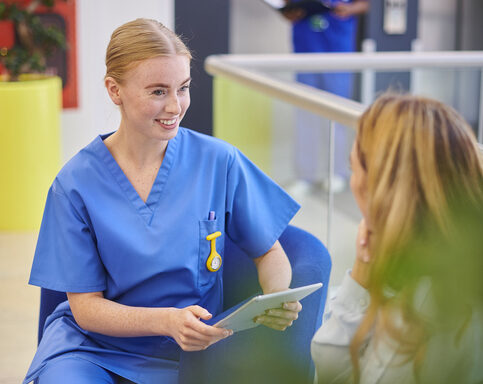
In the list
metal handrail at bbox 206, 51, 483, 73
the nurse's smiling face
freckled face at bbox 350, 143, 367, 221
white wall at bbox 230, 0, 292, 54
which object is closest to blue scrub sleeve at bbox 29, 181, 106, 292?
the nurse's smiling face

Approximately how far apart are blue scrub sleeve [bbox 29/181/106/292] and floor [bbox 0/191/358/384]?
1.04m

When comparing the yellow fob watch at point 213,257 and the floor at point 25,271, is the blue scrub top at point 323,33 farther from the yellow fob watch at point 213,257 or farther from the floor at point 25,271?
the yellow fob watch at point 213,257

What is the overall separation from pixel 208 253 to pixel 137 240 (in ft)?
0.51

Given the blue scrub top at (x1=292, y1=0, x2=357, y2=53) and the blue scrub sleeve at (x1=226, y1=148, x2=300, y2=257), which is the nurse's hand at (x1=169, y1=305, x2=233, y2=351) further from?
the blue scrub top at (x1=292, y1=0, x2=357, y2=53)

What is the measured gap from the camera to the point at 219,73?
307 centimetres

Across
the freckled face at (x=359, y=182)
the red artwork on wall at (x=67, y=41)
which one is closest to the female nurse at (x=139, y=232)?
the freckled face at (x=359, y=182)

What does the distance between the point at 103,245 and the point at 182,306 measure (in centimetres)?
20

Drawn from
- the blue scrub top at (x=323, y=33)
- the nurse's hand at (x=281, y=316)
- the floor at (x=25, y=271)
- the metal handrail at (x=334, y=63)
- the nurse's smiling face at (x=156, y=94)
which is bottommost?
the floor at (x=25, y=271)

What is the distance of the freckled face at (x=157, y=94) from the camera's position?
4.81 ft

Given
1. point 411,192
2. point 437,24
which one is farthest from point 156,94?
point 437,24

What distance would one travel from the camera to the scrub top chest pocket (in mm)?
1554

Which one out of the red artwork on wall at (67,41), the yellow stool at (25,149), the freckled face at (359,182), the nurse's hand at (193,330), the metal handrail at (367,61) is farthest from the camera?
the red artwork on wall at (67,41)

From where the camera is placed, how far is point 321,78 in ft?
12.7

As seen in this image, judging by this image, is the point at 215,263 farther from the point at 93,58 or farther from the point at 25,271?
the point at 93,58
